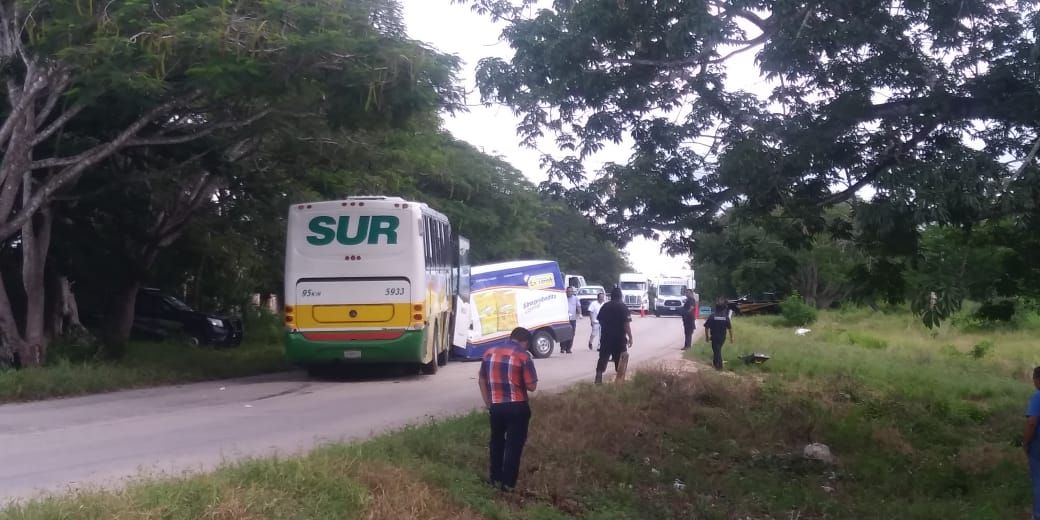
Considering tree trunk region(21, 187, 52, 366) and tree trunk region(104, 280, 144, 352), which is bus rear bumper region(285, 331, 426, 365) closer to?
tree trunk region(21, 187, 52, 366)

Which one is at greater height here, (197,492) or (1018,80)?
(1018,80)

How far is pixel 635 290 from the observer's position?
6456 centimetres

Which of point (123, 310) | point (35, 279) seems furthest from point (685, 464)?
point (123, 310)

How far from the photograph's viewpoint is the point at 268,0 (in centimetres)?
1455

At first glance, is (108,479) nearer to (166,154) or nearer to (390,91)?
(390,91)

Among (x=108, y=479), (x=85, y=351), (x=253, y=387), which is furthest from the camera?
(x=85, y=351)

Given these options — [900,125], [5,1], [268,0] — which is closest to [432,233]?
[268,0]

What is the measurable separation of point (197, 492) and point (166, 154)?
13.9 meters

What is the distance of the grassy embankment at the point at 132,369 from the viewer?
16.1m

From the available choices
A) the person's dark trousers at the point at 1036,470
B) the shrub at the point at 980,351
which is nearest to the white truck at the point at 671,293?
the shrub at the point at 980,351

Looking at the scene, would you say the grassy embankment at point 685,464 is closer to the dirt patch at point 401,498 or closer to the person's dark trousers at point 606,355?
the dirt patch at point 401,498

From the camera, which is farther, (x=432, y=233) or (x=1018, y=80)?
(x=432, y=233)

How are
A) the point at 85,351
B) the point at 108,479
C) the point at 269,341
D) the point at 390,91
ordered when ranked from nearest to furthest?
1. the point at 108,479
2. the point at 390,91
3. the point at 85,351
4. the point at 269,341

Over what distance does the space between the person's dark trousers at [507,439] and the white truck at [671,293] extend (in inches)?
2118
